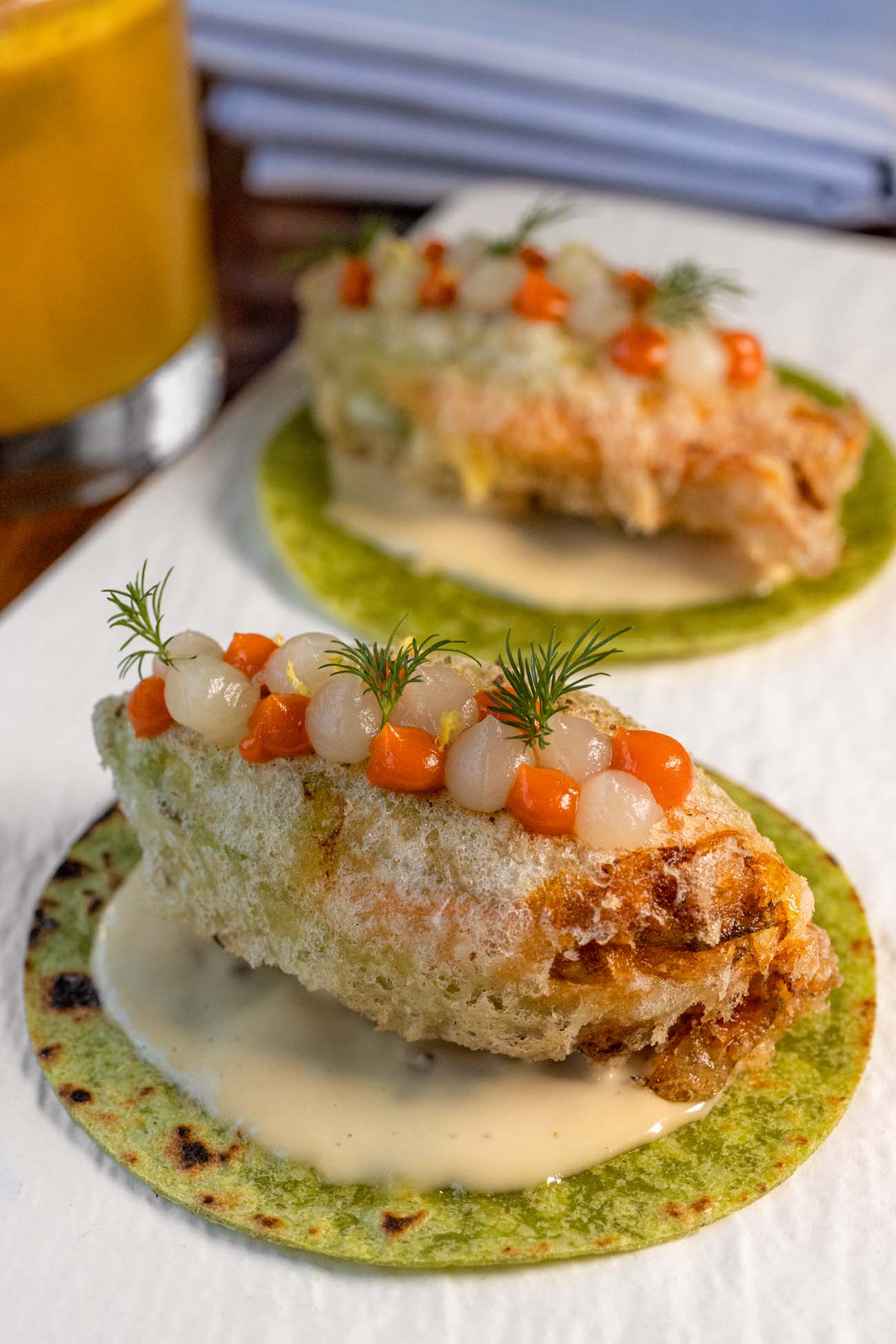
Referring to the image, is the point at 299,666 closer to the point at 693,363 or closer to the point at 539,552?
the point at 539,552

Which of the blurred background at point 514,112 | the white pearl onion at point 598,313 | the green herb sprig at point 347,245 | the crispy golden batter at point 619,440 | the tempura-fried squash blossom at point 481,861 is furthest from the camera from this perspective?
the blurred background at point 514,112

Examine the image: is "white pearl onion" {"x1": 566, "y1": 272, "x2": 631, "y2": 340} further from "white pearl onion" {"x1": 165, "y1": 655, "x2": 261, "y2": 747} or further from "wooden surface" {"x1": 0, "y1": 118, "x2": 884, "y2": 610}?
"white pearl onion" {"x1": 165, "y1": 655, "x2": 261, "y2": 747}

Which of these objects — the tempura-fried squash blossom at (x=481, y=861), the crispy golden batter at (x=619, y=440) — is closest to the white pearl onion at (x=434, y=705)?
the tempura-fried squash blossom at (x=481, y=861)

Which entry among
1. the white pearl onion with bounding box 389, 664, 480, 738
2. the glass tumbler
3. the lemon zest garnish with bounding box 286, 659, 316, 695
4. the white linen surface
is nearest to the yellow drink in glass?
the glass tumbler

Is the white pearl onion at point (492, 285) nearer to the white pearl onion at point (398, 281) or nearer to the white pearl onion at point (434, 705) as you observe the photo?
the white pearl onion at point (398, 281)

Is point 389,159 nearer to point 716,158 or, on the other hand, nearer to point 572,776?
point 716,158

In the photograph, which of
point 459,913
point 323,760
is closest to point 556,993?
point 459,913

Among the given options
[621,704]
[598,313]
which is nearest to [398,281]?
[598,313]
